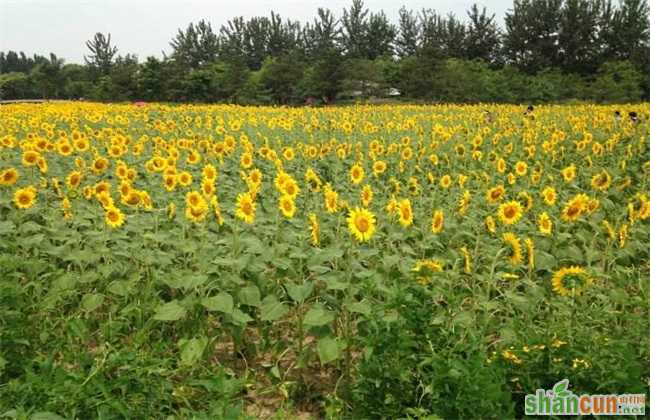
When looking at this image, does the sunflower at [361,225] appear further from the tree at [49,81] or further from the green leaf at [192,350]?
the tree at [49,81]

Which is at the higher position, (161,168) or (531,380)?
(161,168)

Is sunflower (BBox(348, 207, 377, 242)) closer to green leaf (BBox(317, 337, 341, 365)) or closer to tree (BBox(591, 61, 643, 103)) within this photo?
green leaf (BBox(317, 337, 341, 365))

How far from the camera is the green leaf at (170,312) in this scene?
243 centimetres

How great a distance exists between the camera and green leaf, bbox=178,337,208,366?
2325 millimetres

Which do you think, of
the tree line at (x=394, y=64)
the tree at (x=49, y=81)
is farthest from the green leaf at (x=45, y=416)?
the tree at (x=49, y=81)

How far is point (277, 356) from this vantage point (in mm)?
2729

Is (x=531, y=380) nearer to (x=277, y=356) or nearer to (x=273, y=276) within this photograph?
(x=277, y=356)

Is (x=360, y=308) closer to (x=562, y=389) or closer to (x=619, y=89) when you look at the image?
(x=562, y=389)

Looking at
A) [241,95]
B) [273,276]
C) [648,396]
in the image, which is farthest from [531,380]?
[241,95]

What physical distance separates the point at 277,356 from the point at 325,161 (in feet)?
11.7

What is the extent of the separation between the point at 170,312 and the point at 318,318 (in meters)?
0.69

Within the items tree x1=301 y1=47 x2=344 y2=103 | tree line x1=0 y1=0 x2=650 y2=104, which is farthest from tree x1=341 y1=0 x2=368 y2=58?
tree x1=301 y1=47 x2=344 y2=103

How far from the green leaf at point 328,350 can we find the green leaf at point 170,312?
2.17ft

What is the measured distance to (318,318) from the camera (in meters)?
2.37
